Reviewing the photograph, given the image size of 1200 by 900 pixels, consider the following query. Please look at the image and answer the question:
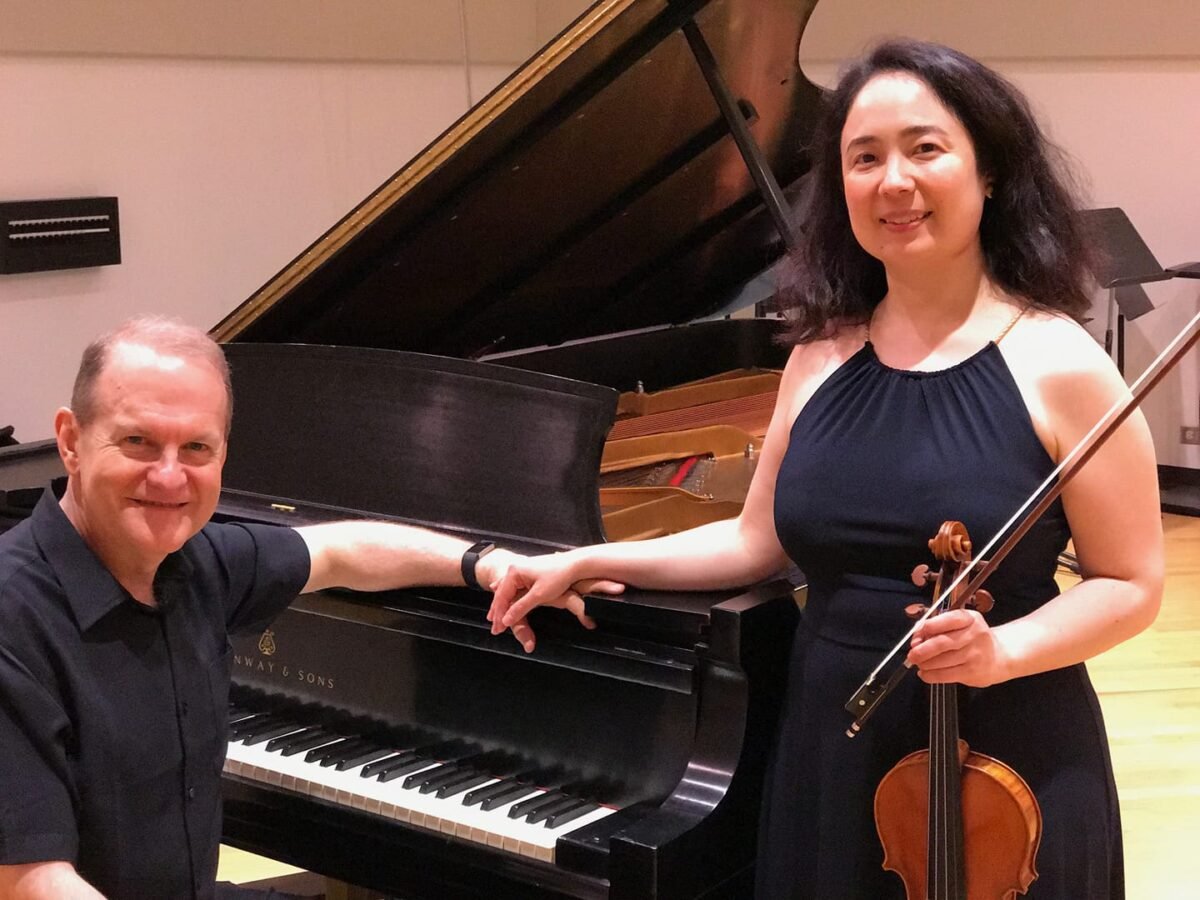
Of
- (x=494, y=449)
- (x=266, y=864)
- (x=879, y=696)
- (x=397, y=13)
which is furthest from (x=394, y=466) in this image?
(x=397, y=13)

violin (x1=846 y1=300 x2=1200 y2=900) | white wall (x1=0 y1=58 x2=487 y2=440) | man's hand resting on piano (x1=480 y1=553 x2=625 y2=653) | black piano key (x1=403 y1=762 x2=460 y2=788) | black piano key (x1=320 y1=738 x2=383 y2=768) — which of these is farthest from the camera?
white wall (x1=0 y1=58 x2=487 y2=440)

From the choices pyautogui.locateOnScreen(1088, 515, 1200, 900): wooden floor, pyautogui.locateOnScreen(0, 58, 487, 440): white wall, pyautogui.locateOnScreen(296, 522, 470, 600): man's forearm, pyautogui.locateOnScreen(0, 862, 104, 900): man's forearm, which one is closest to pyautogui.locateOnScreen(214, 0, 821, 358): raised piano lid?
pyautogui.locateOnScreen(296, 522, 470, 600): man's forearm

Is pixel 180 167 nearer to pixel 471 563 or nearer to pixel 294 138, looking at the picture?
pixel 294 138

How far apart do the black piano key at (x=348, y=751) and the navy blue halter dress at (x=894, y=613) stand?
75 centimetres

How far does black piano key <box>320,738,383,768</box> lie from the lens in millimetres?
2467

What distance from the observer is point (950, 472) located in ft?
6.31

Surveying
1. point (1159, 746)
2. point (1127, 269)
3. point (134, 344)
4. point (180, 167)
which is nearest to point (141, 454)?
point (134, 344)

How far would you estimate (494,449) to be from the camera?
8.45 ft

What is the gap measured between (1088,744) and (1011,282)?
633 mm

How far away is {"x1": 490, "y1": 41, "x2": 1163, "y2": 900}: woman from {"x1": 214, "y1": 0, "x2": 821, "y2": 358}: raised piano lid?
84 centimetres

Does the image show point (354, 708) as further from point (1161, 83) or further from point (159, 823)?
point (1161, 83)

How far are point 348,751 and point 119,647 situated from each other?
0.73 meters

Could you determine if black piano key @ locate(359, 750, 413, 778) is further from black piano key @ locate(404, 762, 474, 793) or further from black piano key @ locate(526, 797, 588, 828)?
black piano key @ locate(526, 797, 588, 828)

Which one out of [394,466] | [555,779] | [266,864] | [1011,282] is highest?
[1011,282]
